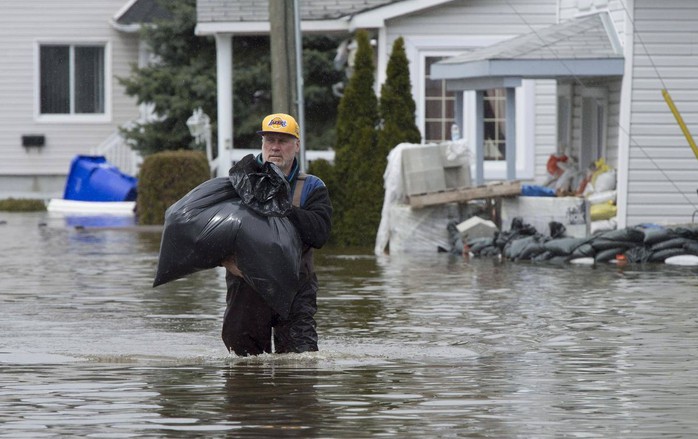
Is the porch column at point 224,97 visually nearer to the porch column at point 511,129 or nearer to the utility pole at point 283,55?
the utility pole at point 283,55

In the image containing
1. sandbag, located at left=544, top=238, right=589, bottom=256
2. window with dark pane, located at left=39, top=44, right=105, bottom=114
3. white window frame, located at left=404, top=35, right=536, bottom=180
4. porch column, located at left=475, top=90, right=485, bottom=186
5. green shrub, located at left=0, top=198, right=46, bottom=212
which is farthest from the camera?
window with dark pane, located at left=39, top=44, right=105, bottom=114

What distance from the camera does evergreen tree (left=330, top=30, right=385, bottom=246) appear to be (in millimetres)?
24797

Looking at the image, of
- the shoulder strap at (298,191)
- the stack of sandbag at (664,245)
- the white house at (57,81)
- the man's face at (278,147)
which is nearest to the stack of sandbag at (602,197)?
the stack of sandbag at (664,245)

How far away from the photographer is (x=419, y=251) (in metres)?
23.8

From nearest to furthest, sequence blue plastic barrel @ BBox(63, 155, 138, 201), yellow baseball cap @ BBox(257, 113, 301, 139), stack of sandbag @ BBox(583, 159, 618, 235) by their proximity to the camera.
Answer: yellow baseball cap @ BBox(257, 113, 301, 139) < stack of sandbag @ BBox(583, 159, 618, 235) < blue plastic barrel @ BBox(63, 155, 138, 201)

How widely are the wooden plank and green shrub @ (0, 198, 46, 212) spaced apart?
1491cm

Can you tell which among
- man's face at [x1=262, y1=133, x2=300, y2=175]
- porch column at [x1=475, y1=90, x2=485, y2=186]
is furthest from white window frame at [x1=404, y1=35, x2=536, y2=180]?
man's face at [x1=262, y1=133, x2=300, y2=175]

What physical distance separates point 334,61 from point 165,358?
22656mm

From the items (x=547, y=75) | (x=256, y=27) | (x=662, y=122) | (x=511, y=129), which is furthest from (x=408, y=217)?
(x=256, y=27)

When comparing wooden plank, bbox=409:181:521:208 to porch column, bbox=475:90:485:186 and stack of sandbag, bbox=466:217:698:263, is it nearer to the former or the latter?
stack of sandbag, bbox=466:217:698:263

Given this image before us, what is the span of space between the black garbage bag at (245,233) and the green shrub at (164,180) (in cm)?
1804

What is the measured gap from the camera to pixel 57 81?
39.7 m

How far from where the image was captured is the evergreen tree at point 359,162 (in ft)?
81.4

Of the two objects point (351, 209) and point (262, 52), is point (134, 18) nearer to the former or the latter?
point (262, 52)
